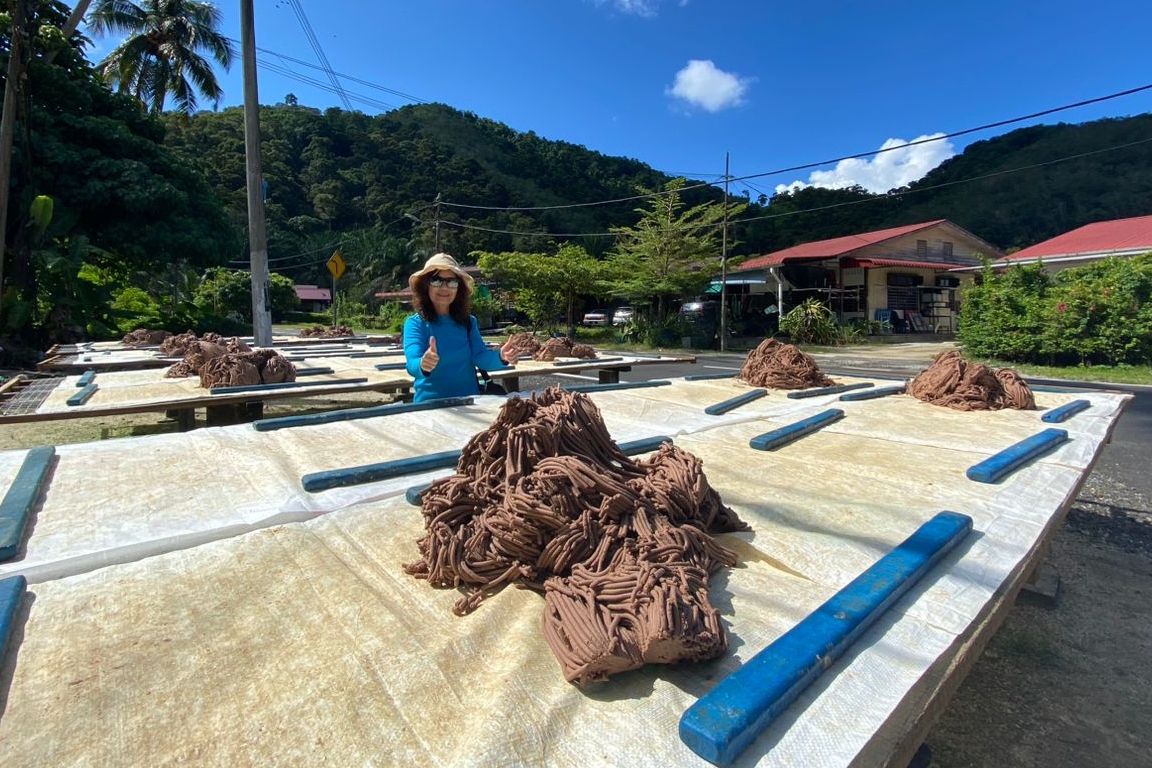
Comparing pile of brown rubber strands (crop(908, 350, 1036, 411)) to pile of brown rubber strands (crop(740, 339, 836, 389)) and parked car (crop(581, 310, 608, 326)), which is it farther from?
parked car (crop(581, 310, 608, 326))

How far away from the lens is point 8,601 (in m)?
1.22

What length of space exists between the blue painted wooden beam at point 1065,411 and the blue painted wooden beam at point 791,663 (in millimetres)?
2484

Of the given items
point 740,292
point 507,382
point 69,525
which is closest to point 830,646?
point 69,525

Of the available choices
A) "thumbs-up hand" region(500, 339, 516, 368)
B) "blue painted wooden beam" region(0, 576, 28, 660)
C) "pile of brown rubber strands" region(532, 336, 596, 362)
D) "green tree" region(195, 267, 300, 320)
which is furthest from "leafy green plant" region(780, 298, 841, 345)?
"green tree" region(195, 267, 300, 320)

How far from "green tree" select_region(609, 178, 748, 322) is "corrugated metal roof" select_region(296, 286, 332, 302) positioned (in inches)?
1310

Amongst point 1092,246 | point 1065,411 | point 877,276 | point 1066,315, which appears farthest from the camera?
point 877,276

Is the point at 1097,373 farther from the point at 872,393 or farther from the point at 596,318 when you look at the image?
the point at 596,318

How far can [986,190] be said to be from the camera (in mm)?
36594

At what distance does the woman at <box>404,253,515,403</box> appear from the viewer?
3.52 meters

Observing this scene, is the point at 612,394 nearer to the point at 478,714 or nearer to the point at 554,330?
the point at 478,714

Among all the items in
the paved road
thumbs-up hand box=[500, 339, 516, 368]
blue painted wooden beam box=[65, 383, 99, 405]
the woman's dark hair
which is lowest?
the paved road

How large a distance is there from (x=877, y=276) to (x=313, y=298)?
1552 inches

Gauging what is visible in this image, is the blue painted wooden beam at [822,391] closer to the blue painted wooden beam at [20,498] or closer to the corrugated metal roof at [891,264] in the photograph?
the blue painted wooden beam at [20,498]

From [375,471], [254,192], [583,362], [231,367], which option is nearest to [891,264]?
[583,362]
